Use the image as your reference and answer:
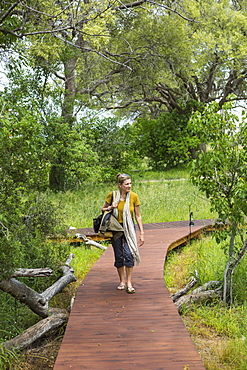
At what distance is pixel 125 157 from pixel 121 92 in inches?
118

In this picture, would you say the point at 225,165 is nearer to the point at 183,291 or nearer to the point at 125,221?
the point at 125,221

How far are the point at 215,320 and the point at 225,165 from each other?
87.3 inches

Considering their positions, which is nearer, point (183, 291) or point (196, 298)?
point (196, 298)

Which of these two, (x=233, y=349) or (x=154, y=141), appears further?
(x=154, y=141)

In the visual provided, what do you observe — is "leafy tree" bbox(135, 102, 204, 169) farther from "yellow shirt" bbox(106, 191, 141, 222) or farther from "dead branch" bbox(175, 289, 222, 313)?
"yellow shirt" bbox(106, 191, 141, 222)

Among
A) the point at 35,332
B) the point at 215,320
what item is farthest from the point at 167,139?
the point at 35,332

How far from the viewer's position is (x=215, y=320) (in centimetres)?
620

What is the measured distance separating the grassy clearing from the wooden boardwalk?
1.62ft

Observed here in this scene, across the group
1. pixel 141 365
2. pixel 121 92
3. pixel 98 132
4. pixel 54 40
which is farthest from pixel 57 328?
pixel 121 92

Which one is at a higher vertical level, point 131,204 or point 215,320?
point 131,204

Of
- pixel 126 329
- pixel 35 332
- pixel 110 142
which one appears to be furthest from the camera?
pixel 110 142

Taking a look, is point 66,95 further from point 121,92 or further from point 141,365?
point 141,365

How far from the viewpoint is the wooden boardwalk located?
14.4 feet

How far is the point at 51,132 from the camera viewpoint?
1686 cm
